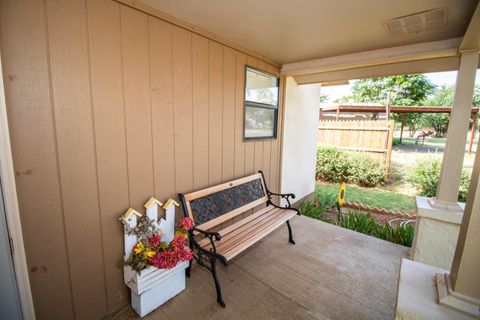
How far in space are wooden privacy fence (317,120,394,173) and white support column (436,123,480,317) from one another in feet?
20.0

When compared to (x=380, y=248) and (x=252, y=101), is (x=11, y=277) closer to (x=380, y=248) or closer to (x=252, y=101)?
(x=252, y=101)

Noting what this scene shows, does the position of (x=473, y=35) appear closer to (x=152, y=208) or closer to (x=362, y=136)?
(x=152, y=208)

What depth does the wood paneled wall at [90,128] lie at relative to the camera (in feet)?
4.22

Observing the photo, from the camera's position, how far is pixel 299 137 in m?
4.21

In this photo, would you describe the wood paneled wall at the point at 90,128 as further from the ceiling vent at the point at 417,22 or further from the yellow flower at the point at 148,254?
the ceiling vent at the point at 417,22

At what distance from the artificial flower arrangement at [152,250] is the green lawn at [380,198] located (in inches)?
175

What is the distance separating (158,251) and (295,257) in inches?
61.7

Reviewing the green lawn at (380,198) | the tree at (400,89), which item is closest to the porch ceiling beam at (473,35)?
the green lawn at (380,198)

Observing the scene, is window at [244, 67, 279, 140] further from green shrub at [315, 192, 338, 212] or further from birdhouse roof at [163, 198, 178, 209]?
green shrub at [315, 192, 338, 212]

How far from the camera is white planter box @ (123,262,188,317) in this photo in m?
1.68

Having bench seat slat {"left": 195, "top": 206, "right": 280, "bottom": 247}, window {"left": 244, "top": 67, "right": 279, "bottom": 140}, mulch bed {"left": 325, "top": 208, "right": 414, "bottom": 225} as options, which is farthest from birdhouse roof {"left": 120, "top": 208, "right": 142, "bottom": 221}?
mulch bed {"left": 325, "top": 208, "right": 414, "bottom": 225}

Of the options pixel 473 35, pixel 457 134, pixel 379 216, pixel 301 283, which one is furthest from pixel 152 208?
pixel 379 216

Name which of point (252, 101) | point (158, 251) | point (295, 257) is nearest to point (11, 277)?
point (158, 251)

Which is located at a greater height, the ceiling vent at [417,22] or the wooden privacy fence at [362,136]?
the ceiling vent at [417,22]
